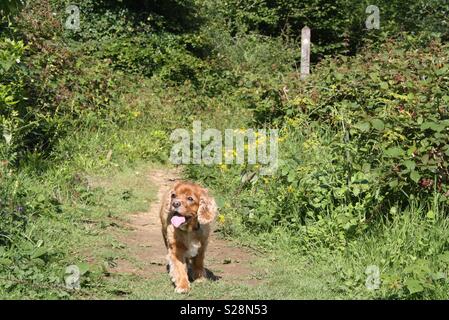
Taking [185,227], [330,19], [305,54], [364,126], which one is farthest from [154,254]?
[330,19]

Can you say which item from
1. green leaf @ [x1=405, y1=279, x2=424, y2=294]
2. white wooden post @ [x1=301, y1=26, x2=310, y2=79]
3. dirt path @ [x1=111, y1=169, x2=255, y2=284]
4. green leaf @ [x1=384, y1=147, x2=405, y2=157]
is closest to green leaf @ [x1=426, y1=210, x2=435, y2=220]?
green leaf @ [x1=384, y1=147, x2=405, y2=157]

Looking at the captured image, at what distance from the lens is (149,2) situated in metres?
17.1

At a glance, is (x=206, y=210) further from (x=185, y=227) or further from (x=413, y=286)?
(x=413, y=286)

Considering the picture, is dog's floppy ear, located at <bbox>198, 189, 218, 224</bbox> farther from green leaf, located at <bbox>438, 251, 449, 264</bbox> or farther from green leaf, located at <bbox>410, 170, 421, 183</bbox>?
green leaf, located at <bbox>438, 251, 449, 264</bbox>

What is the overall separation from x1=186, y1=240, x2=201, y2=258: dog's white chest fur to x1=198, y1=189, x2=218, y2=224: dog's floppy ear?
22 centimetres

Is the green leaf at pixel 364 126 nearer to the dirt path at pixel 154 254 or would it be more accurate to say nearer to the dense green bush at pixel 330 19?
the dirt path at pixel 154 254

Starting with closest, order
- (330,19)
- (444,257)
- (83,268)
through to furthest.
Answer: (444,257) < (83,268) < (330,19)

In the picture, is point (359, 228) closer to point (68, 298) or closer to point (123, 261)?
point (123, 261)

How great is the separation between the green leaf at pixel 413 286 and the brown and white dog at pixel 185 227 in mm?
1901

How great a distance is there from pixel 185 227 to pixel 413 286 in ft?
6.88

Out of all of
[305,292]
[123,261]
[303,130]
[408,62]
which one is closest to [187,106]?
[303,130]

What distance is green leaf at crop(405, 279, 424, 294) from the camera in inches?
210

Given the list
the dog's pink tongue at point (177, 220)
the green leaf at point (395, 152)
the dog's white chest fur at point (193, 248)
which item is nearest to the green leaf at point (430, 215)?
the green leaf at point (395, 152)

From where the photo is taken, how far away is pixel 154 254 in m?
7.70
